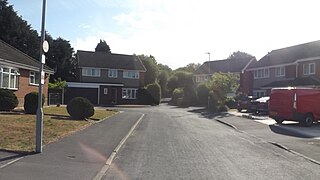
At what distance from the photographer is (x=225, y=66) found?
81188 millimetres

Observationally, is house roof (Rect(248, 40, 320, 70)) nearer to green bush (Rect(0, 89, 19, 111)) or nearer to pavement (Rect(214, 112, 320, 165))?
pavement (Rect(214, 112, 320, 165))

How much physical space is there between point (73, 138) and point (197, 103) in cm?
4815

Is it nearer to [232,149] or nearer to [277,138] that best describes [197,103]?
[277,138]

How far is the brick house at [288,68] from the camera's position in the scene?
44.7 meters

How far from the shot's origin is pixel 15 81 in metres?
31.2

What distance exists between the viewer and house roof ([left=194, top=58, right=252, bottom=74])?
76219 millimetres

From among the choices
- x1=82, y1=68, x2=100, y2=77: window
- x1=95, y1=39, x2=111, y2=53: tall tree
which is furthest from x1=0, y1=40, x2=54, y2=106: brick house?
x1=95, y1=39, x2=111, y2=53: tall tree

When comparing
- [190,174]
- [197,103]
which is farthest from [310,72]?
[190,174]

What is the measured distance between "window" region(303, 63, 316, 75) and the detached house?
91.8ft

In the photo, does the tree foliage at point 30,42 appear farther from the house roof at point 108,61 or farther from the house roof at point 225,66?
the house roof at point 225,66

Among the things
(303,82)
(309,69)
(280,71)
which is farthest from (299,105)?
(280,71)

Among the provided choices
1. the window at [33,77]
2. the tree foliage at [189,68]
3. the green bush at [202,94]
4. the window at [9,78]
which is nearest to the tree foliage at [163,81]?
the tree foliage at [189,68]

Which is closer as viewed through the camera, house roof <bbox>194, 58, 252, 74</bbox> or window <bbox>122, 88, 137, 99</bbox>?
window <bbox>122, 88, 137, 99</bbox>

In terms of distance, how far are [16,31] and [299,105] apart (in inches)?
1618
